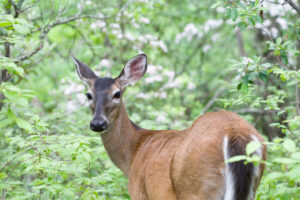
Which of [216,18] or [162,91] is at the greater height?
[216,18]

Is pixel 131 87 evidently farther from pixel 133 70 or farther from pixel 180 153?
pixel 180 153

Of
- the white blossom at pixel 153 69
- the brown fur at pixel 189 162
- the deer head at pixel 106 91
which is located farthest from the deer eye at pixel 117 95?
the white blossom at pixel 153 69

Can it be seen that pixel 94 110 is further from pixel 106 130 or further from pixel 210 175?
pixel 210 175

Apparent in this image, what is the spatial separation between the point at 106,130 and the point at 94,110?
1.16ft

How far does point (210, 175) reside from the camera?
3.51m

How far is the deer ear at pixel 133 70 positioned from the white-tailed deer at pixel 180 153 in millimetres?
326

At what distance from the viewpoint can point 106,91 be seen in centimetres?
536

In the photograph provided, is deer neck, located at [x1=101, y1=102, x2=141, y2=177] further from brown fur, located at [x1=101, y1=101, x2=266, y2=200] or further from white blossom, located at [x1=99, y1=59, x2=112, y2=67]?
white blossom, located at [x1=99, y1=59, x2=112, y2=67]

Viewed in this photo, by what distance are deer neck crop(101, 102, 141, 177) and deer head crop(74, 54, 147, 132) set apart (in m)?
0.14

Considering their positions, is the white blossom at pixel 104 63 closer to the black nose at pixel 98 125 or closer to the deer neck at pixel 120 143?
the deer neck at pixel 120 143

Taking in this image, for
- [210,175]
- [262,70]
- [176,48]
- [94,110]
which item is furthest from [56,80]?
[210,175]

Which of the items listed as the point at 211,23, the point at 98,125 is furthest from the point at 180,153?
the point at 211,23

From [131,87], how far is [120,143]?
358cm

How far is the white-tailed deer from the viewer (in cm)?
342
